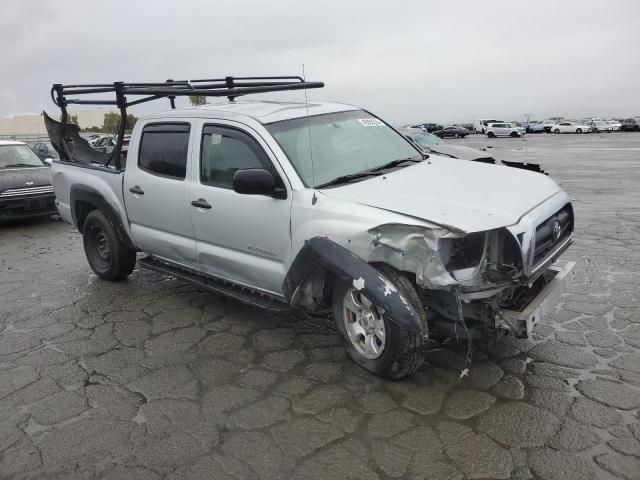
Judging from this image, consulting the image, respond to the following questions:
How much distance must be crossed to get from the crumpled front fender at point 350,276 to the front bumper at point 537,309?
21.1 inches

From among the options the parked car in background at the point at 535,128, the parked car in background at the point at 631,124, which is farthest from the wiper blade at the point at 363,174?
the parked car in background at the point at 535,128

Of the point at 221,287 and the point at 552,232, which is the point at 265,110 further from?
the point at 552,232

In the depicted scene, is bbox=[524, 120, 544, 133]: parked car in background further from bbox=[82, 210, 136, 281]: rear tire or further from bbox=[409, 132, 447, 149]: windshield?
bbox=[82, 210, 136, 281]: rear tire

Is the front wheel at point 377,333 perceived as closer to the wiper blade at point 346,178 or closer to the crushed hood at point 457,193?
the crushed hood at point 457,193

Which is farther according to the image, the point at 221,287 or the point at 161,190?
the point at 161,190

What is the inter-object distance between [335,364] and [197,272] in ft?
5.53

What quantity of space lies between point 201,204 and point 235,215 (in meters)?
0.44

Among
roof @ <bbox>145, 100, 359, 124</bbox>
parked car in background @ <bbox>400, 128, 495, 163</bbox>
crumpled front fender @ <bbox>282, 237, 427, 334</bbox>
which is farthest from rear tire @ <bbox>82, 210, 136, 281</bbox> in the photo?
parked car in background @ <bbox>400, 128, 495, 163</bbox>

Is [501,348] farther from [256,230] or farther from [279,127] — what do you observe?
[279,127]

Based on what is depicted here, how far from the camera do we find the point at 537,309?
3445 millimetres

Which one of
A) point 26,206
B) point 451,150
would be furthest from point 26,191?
point 451,150

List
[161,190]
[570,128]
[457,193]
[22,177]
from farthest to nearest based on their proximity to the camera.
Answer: [570,128], [22,177], [161,190], [457,193]

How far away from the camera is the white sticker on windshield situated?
16.3 ft

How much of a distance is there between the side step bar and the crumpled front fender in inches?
12.3
